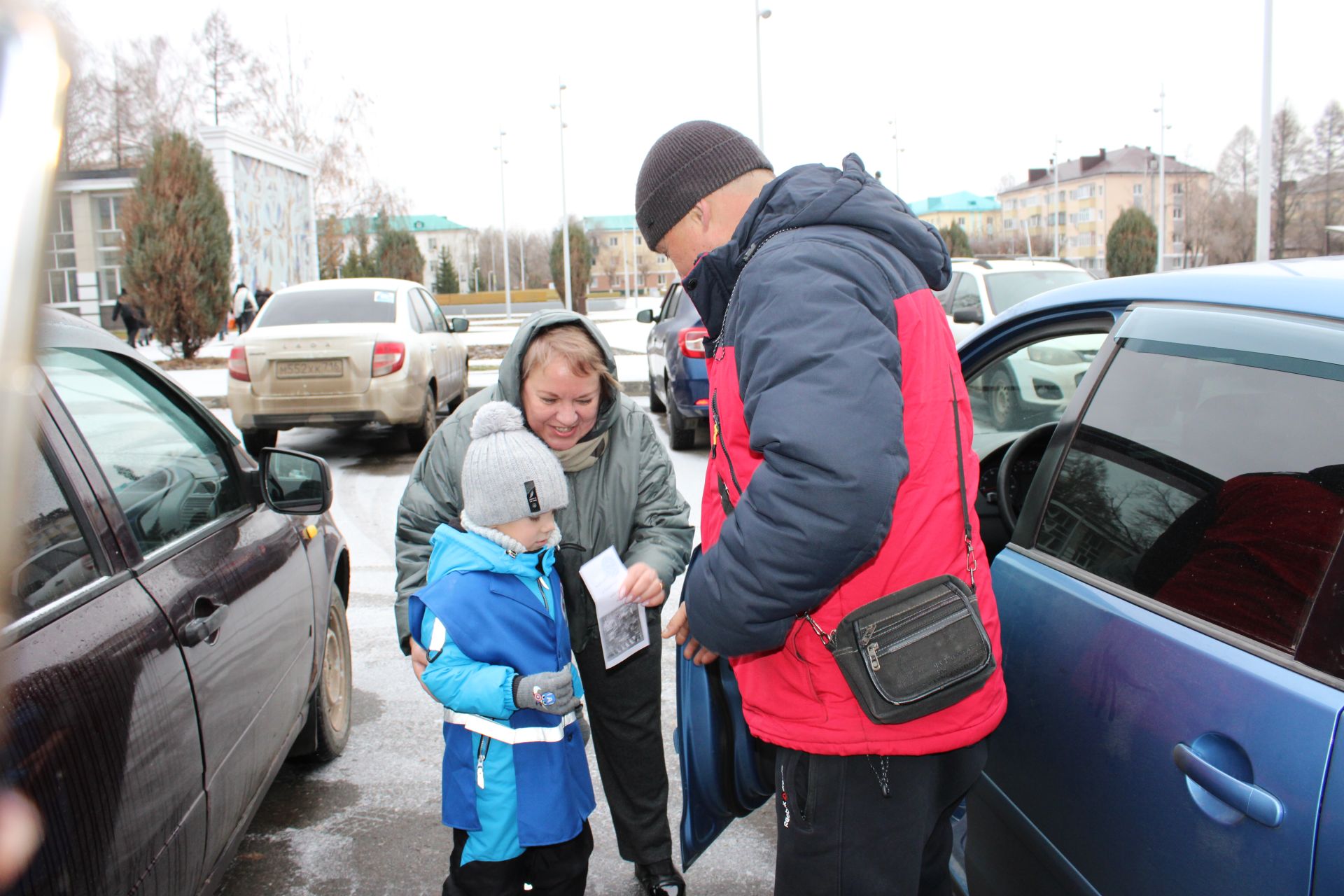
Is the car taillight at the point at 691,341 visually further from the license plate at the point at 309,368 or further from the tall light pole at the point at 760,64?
the tall light pole at the point at 760,64

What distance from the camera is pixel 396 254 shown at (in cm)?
3666

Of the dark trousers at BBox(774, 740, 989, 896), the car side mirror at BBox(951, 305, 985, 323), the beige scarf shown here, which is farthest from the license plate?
the dark trousers at BBox(774, 740, 989, 896)

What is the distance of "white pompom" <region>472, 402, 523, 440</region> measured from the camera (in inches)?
82.0

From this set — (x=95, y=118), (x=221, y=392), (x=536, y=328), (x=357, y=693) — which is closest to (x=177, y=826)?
(x=536, y=328)

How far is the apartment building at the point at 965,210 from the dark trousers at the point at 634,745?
109 metres

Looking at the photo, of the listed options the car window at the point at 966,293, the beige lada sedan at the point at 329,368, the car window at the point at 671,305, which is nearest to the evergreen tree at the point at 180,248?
the beige lada sedan at the point at 329,368

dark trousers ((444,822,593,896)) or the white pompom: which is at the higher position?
the white pompom

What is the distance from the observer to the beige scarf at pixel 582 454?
7.50 ft

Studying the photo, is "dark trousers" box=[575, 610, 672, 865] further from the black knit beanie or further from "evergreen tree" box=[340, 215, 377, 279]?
"evergreen tree" box=[340, 215, 377, 279]

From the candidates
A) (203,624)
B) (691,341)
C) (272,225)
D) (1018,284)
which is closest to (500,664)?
(203,624)

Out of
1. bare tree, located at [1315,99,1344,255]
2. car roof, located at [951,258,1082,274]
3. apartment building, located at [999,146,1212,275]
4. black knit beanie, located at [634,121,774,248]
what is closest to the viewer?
black knit beanie, located at [634,121,774,248]

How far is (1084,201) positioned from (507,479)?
103142 mm

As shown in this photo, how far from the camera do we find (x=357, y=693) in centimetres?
402

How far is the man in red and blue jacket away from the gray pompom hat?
44cm
